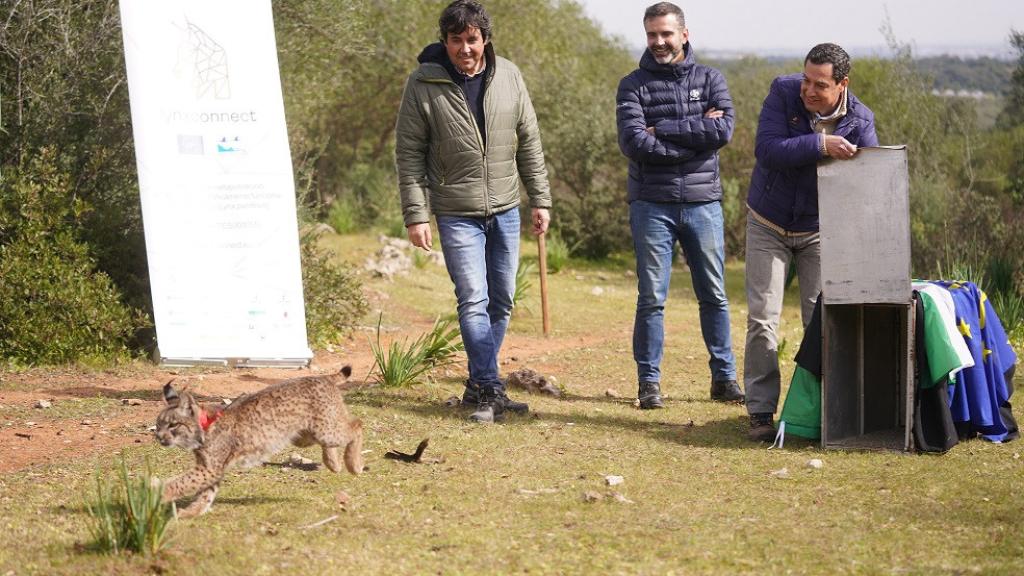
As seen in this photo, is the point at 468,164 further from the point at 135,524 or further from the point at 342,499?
the point at 135,524

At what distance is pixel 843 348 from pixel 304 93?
770cm

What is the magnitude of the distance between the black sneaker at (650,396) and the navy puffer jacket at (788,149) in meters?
1.48

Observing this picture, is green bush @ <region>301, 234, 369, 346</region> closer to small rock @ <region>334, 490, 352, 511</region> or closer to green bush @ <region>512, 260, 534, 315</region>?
green bush @ <region>512, 260, 534, 315</region>

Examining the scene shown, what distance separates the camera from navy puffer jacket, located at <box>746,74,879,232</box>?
6672 millimetres

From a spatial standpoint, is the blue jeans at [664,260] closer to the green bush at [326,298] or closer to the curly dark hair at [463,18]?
the curly dark hair at [463,18]

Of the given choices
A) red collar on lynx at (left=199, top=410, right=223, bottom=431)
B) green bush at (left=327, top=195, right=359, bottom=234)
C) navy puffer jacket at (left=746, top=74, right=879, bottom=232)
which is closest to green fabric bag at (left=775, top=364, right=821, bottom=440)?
navy puffer jacket at (left=746, top=74, right=879, bottom=232)

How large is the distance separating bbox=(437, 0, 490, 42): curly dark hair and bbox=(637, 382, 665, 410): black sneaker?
2453 mm

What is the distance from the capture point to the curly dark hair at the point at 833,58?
6.50 m

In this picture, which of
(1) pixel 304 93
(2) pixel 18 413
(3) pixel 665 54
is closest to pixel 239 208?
(2) pixel 18 413

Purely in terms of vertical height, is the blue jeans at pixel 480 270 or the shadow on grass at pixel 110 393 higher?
the blue jeans at pixel 480 270

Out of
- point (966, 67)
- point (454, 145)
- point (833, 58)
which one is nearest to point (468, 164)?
point (454, 145)

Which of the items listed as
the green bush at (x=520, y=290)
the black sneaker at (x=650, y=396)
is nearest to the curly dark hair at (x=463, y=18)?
the black sneaker at (x=650, y=396)

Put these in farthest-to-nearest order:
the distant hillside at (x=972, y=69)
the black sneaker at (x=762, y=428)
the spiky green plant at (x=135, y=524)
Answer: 1. the distant hillside at (x=972, y=69)
2. the black sneaker at (x=762, y=428)
3. the spiky green plant at (x=135, y=524)

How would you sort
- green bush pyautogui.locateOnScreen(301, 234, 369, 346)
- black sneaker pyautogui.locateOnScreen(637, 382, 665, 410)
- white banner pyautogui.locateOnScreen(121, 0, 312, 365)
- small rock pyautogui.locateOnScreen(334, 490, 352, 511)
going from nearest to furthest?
small rock pyautogui.locateOnScreen(334, 490, 352, 511), black sneaker pyautogui.locateOnScreen(637, 382, 665, 410), white banner pyautogui.locateOnScreen(121, 0, 312, 365), green bush pyautogui.locateOnScreen(301, 234, 369, 346)
